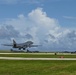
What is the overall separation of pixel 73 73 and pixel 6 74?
9035mm

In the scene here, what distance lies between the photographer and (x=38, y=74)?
3897cm

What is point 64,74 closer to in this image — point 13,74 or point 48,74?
point 48,74

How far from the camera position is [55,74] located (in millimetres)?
38781

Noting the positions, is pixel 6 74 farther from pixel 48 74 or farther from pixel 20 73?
pixel 48 74

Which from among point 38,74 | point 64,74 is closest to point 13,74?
point 38,74

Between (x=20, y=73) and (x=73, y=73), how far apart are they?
7188 millimetres

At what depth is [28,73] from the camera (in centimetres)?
4009

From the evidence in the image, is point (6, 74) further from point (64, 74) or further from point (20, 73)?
point (64, 74)

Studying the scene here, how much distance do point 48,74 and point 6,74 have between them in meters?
5.53

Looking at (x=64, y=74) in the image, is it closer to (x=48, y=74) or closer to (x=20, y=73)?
(x=48, y=74)

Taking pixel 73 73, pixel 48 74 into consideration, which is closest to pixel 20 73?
pixel 48 74

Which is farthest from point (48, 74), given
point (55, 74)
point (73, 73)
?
point (73, 73)

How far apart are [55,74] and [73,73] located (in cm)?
276

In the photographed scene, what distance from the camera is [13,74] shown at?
39031mm
